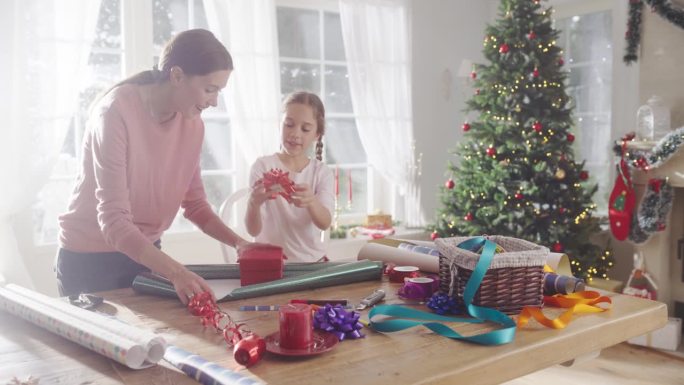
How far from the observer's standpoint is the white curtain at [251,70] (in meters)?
3.90


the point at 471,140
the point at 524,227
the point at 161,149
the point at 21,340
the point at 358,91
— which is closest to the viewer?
the point at 21,340

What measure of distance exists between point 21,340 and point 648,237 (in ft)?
12.1

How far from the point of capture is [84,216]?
5.98 feet

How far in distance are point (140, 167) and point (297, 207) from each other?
760 millimetres

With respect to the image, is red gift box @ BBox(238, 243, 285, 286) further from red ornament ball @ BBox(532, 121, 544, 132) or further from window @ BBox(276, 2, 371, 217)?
window @ BBox(276, 2, 371, 217)

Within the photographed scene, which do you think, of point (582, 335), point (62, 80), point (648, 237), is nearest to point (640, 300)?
point (582, 335)

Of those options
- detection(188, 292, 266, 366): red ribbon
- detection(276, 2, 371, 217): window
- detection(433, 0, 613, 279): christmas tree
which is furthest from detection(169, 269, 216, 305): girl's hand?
detection(276, 2, 371, 217): window

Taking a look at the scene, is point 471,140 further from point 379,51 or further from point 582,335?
point 582,335

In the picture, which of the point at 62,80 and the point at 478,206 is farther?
the point at 478,206

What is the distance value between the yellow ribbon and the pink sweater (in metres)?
0.87

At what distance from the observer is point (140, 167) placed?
5.69ft

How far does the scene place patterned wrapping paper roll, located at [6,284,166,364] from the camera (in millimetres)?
1040

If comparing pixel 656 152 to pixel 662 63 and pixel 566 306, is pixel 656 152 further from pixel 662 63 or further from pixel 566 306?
pixel 566 306

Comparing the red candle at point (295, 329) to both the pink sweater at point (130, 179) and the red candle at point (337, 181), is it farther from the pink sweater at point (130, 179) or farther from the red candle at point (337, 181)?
the red candle at point (337, 181)
